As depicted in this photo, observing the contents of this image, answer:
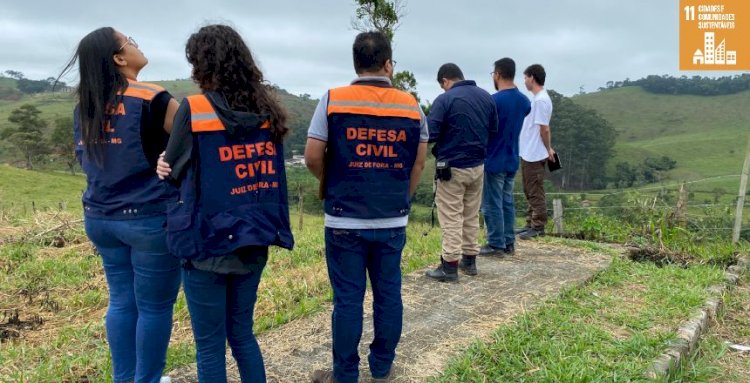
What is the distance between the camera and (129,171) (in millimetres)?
2389

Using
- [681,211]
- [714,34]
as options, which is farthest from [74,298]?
[714,34]

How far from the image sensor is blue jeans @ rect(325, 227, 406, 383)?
264 cm

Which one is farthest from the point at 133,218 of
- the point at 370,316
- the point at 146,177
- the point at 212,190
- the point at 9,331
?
the point at 9,331

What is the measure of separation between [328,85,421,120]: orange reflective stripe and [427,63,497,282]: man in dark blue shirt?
5.93 feet

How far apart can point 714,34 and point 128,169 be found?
22.8 feet

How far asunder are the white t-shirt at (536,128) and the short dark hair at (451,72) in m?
1.72

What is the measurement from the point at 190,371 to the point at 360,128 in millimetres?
1744

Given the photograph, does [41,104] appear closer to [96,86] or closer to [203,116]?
[96,86]

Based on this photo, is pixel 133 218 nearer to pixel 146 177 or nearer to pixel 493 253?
pixel 146 177

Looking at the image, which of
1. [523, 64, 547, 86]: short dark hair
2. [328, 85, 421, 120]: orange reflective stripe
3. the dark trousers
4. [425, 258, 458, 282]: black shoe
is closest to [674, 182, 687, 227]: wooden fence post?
the dark trousers

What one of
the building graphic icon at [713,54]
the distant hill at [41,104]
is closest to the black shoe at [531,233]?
the building graphic icon at [713,54]

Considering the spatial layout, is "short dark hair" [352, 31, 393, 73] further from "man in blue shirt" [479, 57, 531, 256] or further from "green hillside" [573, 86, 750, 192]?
"green hillside" [573, 86, 750, 192]

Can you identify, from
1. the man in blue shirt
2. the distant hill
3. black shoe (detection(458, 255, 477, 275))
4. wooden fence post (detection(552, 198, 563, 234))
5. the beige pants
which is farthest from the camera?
the distant hill

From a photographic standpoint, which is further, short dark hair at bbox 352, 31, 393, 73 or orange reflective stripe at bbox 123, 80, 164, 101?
short dark hair at bbox 352, 31, 393, 73
